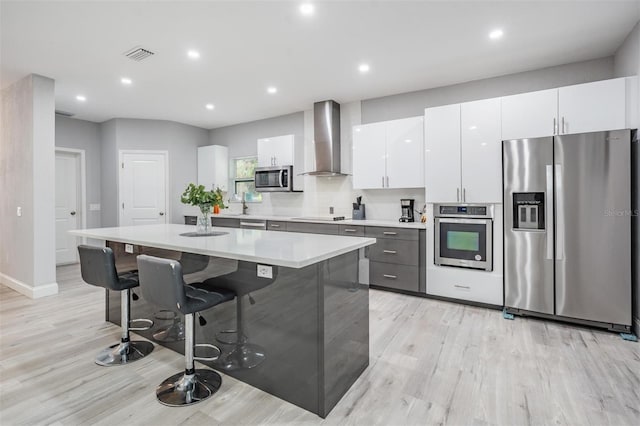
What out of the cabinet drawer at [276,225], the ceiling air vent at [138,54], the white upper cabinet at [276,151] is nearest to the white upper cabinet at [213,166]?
the white upper cabinet at [276,151]

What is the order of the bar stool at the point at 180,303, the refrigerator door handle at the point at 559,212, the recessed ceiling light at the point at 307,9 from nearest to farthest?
the bar stool at the point at 180,303 → the recessed ceiling light at the point at 307,9 → the refrigerator door handle at the point at 559,212

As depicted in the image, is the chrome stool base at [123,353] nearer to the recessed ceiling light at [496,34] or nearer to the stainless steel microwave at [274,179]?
the stainless steel microwave at [274,179]

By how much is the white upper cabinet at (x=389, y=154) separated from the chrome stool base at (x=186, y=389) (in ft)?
10.3

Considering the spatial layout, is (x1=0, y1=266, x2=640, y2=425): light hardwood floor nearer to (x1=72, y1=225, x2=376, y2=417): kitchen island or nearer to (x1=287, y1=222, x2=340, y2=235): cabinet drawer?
(x1=72, y1=225, x2=376, y2=417): kitchen island

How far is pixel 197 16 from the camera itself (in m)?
2.68

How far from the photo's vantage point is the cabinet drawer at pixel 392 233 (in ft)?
12.8

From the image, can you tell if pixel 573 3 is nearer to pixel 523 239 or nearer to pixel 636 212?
pixel 636 212

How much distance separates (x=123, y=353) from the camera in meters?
2.43

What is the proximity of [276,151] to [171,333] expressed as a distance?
3601mm

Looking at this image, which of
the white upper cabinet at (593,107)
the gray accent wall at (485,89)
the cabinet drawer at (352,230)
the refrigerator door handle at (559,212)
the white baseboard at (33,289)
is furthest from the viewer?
the cabinet drawer at (352,230)

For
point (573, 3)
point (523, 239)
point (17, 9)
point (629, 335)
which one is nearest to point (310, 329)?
point (523, 239)

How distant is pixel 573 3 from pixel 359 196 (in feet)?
10.3

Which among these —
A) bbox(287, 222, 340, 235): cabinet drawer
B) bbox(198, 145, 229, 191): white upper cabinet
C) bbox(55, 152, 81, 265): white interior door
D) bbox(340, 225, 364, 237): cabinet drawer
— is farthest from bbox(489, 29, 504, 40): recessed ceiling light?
bbox(55, 152, 81, 265): white interior door

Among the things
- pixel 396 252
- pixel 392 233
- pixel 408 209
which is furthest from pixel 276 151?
pixel 396 252
